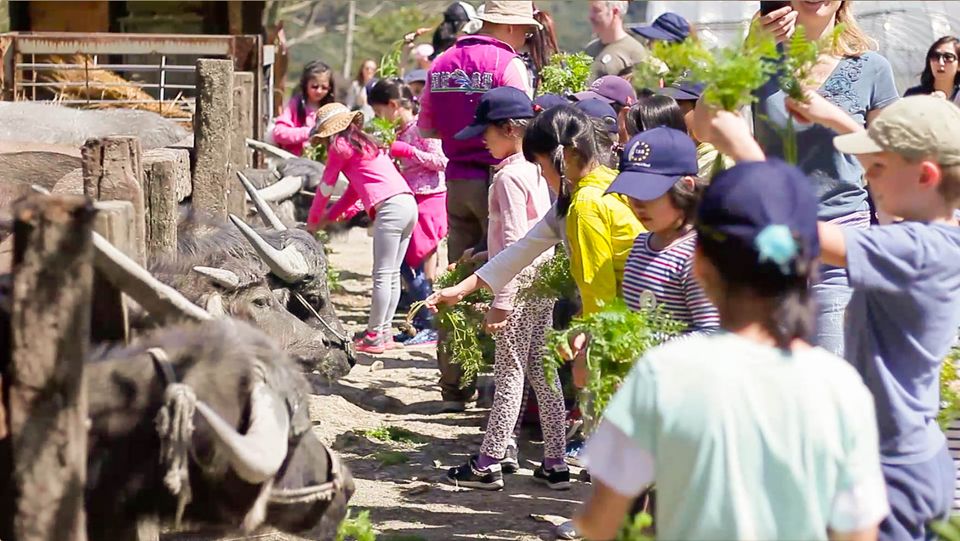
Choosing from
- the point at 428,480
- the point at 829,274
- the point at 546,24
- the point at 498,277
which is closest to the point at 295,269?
the point at 428,480

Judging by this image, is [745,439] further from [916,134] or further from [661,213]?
[661,213]

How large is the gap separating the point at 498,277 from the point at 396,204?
4296 mm

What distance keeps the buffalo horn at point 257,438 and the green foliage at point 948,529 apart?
1.75m

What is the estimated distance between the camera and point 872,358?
353 cm

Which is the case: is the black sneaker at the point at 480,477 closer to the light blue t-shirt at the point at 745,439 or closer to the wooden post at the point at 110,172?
the wooden post at the point at 110,172

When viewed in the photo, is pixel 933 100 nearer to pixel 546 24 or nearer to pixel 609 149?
pixel 609 149

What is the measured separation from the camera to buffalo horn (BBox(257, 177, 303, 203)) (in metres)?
10.5

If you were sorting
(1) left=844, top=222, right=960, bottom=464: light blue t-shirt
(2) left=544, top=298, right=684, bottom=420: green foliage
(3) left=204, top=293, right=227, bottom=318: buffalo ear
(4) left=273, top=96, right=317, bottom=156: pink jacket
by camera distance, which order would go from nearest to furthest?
(1) left=844, top=222, right=960, bottom=464: light blue t-shirt
(2) left=544, top=298, right=684, bottom=420: green foliage
(3) left=204, top=293, right=227, bottom=318: buffalo ear
(4) left=273, top=96, right=317, bottom=156: pink jacket

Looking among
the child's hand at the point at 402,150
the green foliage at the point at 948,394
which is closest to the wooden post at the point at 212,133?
the child's hand at the point at 402,150

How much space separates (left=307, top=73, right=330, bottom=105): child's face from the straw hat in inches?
103

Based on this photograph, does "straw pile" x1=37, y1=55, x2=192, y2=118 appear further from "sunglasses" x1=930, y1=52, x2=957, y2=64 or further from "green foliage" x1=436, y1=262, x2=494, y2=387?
"sunglasses" x1=930, y1=52, x2=957, y2=64

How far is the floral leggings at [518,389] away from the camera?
6.64m

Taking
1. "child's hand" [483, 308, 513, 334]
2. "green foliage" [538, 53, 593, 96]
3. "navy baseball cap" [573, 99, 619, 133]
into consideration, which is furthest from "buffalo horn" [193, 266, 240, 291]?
"green foliage" [538, 53, 593, 96]

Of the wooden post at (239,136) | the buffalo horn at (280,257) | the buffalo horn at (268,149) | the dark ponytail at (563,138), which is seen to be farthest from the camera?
the buffalo horn at (268,149)
